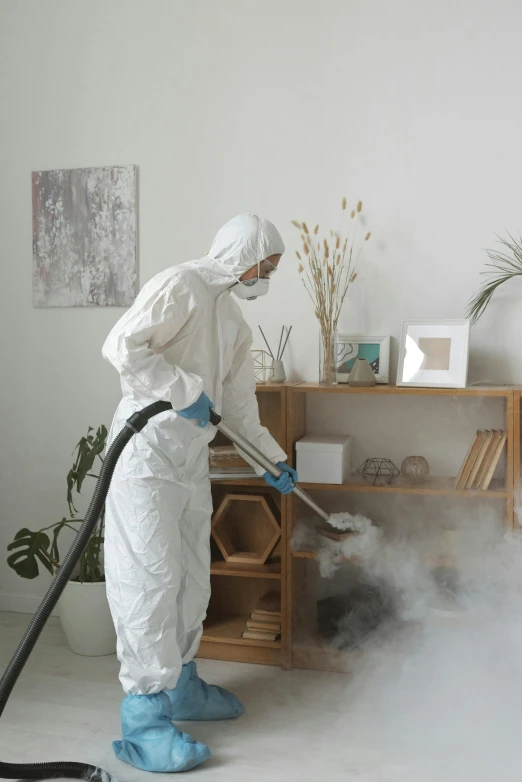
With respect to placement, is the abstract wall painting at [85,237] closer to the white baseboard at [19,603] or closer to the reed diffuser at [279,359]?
the reed diffuser at [279,359]

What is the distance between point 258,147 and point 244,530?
4.91 ft

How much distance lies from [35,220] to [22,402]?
79 centimetres

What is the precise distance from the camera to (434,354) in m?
2.53

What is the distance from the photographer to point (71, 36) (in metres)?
Result: 3.02

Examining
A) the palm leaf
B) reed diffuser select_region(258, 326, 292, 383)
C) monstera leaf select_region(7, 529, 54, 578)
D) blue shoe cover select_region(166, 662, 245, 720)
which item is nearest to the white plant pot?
monstera leaf select_region(7, 529, 54, 578)

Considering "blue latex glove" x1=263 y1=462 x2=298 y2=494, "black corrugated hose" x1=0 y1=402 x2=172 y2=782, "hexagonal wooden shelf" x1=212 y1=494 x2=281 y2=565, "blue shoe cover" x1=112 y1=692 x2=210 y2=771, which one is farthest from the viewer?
"hexagonal wooden shelf" x1=212 y1=494 x2=281 y2=565

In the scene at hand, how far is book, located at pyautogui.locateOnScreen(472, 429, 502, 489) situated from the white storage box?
0.46m

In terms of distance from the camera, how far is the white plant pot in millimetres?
2717

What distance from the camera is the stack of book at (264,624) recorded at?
2.63 m

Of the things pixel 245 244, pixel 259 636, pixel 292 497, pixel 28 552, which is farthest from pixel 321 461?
pixel 28 552

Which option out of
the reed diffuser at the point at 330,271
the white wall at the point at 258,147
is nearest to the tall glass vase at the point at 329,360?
the reed diffuser at the point at 330,271

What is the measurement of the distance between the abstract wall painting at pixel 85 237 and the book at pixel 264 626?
4.50 ft

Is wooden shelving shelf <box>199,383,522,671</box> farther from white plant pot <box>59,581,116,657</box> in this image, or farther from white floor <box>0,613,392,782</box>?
white plant pot <box>59,581,116,657</box>

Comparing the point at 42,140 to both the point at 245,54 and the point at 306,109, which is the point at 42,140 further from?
the point at 306,109
